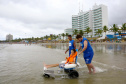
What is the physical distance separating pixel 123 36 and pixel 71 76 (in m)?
69.9

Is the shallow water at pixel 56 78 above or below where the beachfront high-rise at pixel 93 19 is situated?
below

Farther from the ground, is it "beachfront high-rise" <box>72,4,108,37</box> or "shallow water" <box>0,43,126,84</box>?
"beachfront high-rise" <box>72,4,108,37</box>

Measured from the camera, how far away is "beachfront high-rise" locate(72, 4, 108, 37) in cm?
10556

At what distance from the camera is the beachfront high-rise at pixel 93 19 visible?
105562 mm

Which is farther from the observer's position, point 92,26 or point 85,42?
point 92,26

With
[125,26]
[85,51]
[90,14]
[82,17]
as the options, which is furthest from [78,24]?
[85,51]

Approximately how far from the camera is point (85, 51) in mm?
4578

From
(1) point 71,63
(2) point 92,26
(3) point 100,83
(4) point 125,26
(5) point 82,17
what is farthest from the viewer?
(5) point 82,17

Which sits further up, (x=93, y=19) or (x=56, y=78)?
(x=93, y=19)

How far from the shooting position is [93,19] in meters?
115

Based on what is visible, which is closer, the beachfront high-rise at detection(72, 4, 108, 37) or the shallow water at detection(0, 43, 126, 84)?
the shallow water at detection(0, 43, 126, 84)

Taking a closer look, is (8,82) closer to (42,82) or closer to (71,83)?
(42,82)

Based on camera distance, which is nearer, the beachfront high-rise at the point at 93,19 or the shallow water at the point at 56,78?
the shallow water at the point at 56,78

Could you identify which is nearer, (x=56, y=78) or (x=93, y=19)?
(x=56, y=78)
